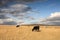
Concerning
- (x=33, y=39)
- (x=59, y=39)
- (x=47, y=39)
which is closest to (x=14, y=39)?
(x=33, y=39)

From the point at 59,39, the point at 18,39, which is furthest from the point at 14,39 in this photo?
the point at 59,39

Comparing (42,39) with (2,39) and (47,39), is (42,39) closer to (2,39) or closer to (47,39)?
(47,39)

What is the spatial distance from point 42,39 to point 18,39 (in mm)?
2073

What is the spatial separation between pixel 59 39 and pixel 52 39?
62 centimetres

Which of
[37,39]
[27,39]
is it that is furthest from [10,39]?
[37,39]

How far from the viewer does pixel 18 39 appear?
14164 millimetres

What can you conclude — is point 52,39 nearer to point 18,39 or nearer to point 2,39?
point 18,39

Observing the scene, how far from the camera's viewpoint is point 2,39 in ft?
46.9

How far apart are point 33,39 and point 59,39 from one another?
7.40 feet

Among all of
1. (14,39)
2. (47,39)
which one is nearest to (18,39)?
(14,39)

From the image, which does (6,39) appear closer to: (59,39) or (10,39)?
(10,39)

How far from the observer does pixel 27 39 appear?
46.2 ft

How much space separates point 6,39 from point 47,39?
3547 millimetres

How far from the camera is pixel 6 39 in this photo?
14.2 meters
